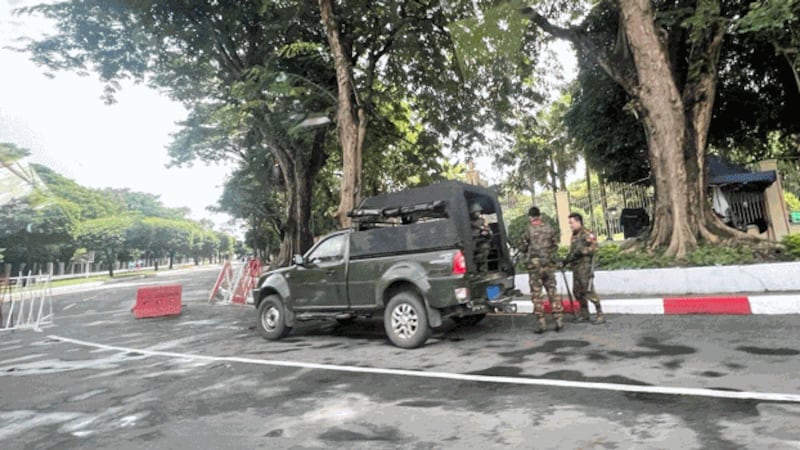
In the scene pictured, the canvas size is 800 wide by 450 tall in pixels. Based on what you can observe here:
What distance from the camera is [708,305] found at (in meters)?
7.02

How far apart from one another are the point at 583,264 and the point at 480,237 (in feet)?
5.57

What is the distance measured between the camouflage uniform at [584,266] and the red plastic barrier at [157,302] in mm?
10793

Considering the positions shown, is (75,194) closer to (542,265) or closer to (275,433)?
(542,265)

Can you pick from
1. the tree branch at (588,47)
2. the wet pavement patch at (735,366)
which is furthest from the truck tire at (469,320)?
the tree branch at (588,47)

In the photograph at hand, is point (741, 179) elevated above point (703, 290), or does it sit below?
above

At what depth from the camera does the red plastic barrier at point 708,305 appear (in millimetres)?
6797

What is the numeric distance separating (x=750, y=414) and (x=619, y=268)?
676 cm

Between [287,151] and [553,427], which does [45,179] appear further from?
[553,427]

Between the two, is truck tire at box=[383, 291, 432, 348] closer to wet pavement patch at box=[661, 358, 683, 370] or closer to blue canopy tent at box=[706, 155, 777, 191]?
wet pavement patch at box=[661, 358, 683, 370]

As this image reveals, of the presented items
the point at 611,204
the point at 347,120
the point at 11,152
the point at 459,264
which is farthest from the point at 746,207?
the point at 11,152

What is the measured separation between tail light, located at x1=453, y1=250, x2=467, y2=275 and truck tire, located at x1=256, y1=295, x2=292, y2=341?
333cm

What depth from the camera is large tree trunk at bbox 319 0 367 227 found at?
11.4m

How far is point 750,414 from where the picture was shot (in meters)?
3.06

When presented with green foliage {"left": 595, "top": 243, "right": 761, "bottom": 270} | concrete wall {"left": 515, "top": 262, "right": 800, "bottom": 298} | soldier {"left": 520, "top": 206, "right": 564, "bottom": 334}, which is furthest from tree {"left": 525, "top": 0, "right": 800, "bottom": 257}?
soldier {"left": 520, "top": 206, "right": 564, "bottom": 334}
